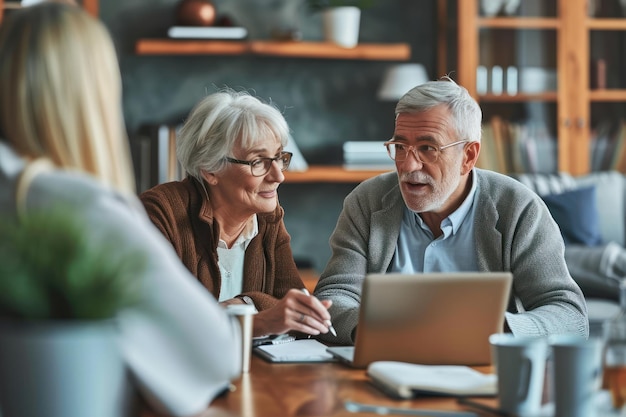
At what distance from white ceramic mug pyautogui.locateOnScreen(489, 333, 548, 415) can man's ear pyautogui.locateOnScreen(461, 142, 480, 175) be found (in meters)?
1.12

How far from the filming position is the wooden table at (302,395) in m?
1.39

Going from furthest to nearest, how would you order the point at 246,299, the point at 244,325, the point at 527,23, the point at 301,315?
the point at 527,23 → the point at 246,299 → the point at 301,315 → the point at 244,325

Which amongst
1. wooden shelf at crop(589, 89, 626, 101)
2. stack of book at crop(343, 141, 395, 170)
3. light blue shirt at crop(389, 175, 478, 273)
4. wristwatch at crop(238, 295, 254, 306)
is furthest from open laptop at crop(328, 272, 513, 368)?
wooden shelf at crop(589, 89, 626, 101)

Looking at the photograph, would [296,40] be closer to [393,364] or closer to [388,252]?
[388,252]

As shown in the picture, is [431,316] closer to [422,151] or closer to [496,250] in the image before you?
[496,250]

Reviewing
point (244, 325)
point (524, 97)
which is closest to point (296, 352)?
point (244, 325)

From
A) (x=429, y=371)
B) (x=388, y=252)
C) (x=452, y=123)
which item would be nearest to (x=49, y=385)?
(x=429, y=371)

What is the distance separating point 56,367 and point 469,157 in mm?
1649

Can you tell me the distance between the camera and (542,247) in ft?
7.33

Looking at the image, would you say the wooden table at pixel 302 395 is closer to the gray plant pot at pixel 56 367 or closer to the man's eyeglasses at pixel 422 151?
the gray plant pot at pixel 56 367

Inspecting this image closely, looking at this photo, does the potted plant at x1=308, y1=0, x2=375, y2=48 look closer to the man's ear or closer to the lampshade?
the lampshade

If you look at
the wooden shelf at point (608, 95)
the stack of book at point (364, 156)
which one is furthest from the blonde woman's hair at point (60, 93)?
the wooden shelf at point (608, 95)

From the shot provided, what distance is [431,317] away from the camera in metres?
1.66

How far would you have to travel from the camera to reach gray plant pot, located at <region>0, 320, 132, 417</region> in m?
0.97
